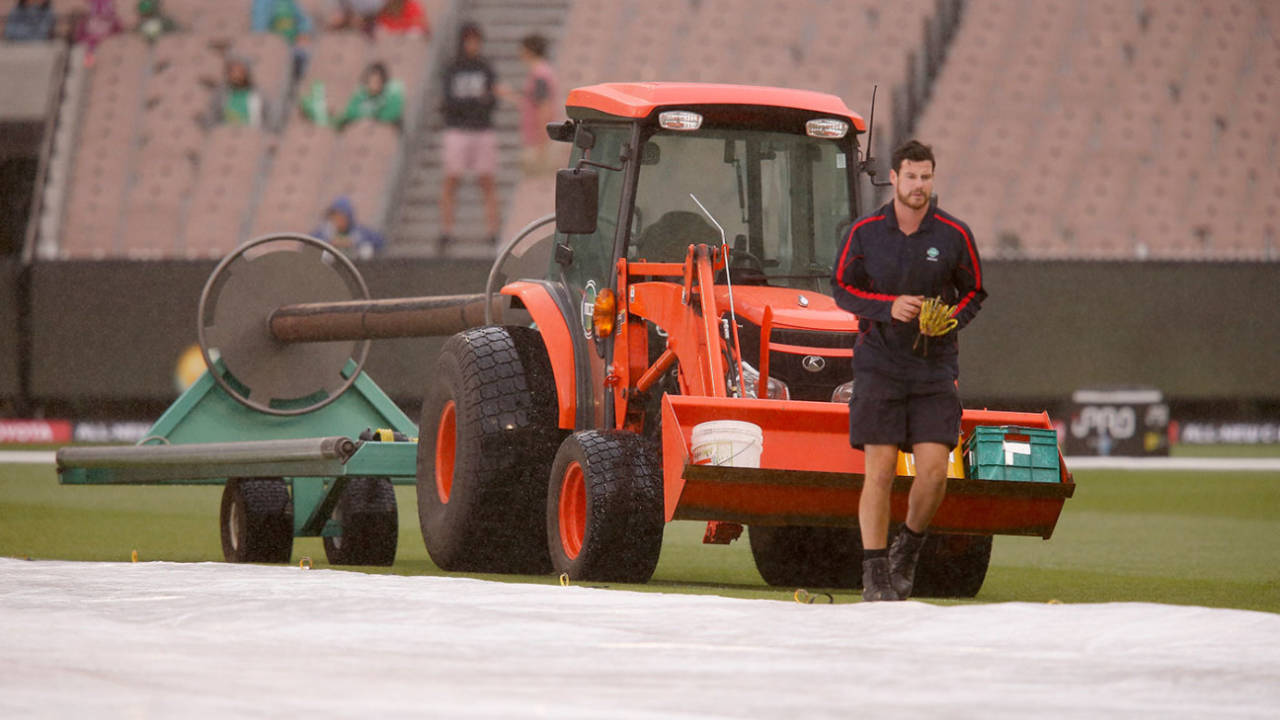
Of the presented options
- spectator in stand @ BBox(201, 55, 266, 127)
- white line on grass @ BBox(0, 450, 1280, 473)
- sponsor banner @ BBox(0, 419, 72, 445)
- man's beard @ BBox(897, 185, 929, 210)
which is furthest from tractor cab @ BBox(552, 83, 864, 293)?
spectator in stand @ BBox(201, 55, 266, 127)

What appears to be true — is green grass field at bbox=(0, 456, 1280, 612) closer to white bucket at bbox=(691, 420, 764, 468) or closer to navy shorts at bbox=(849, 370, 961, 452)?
white bucket at bbox=(691, 420, 764, 468)

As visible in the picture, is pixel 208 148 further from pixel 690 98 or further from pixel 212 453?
pixel 690 98

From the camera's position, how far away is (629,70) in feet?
91.0

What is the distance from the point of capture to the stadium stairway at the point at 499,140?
88.3 feet

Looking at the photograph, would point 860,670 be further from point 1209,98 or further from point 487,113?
point 1209,98

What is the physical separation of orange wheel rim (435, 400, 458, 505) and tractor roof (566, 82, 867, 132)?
1674 mm

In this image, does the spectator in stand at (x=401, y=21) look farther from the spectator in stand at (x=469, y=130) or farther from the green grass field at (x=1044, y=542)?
the green grass field at (x=1044, y=542)

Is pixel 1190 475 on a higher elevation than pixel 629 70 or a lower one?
lower

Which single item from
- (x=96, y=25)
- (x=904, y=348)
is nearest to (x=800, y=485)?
(x=904, y=348)

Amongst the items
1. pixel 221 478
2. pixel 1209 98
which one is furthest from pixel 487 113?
pixel 221 478

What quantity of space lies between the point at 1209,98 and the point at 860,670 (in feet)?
73.4

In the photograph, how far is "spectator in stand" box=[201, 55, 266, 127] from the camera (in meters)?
27.8

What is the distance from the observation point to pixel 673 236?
31.9 ft

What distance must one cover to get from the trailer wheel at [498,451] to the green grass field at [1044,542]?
Answer: 0.45m
